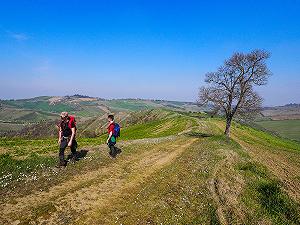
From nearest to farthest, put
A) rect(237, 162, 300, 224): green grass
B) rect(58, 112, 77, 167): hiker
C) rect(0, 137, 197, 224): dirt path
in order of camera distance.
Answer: rect(0, 137, 197, 224): dirt path < rect(237, 162, 300, 224): green grass < rect(58, 112, 77, 167): hiker

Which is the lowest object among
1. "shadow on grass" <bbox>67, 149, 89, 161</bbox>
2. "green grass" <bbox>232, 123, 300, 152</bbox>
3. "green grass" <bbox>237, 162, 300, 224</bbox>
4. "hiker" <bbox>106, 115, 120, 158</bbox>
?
"green grass" <bbox>232, 123, 300, 152</bbox>

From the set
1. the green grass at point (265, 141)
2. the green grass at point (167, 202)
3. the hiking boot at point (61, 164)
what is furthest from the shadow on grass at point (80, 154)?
the green grass at point (265, 141)

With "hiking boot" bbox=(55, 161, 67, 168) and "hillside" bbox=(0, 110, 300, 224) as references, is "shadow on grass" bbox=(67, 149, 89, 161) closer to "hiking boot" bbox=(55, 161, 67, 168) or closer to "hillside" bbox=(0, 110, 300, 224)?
"hillside" bbox=(0, 110, 300, 224)

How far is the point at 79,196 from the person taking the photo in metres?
13.9

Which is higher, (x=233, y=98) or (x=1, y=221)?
(x=233, y=98)

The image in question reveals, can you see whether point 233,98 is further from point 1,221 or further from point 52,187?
point 1,221

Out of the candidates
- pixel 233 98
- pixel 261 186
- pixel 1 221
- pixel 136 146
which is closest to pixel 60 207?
pixel 1 221

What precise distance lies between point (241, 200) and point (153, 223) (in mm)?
7167

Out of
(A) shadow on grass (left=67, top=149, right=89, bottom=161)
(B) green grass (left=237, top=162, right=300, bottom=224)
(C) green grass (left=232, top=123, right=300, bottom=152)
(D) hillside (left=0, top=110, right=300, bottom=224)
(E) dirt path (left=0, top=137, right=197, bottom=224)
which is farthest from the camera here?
(C) green grass (left=232, top=123, right=300, bottom=152)

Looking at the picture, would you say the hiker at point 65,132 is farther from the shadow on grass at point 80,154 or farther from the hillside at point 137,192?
the shadow on grass at point 80,154

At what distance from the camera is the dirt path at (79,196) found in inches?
454

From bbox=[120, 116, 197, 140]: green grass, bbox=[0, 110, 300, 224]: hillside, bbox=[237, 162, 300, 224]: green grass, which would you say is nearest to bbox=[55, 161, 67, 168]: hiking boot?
bbox=[0, 110, 300, 224]: hillside

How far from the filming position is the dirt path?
11531 mm

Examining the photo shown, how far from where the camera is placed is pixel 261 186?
66.2 ft
